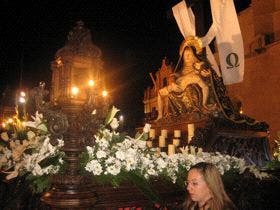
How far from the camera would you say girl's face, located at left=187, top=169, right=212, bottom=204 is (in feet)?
10.1

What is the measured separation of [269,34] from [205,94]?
14.0 m

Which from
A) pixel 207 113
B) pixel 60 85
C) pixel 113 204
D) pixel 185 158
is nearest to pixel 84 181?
pixel 113 204

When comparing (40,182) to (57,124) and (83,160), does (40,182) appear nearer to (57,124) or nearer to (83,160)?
(83,160)

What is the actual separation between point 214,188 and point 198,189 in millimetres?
160

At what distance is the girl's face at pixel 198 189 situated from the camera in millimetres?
3084

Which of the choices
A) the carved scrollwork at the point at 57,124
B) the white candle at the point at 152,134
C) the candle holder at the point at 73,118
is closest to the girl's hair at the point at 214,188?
the candle holder at the point at 73,118

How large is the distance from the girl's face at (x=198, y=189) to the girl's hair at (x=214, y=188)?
4 cm

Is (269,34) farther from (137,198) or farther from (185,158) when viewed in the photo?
(137,198)

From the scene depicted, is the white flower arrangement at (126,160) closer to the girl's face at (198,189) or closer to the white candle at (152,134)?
the girl's face at (198,189)

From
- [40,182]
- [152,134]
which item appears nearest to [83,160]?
[40,182]

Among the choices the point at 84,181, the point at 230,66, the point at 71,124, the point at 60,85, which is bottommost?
the point at 84,181

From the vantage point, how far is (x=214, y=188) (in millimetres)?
3047

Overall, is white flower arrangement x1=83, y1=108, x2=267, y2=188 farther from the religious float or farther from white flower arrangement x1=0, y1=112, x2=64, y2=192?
white flower arrangement x1=0, y1=112, x2=64, y2=192

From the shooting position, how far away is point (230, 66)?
340 inches
